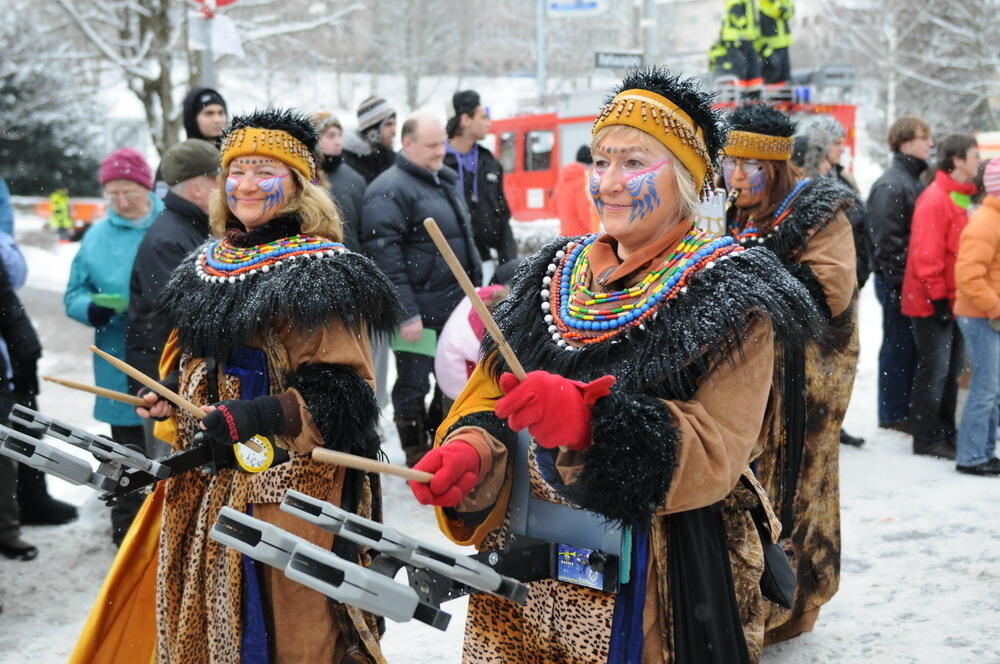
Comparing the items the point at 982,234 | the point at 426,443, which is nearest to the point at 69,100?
the point at 426,443

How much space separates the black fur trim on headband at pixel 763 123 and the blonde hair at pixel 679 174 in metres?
2.05

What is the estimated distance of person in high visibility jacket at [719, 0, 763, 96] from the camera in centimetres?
1188

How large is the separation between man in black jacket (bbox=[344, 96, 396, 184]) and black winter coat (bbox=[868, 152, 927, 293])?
3.49m

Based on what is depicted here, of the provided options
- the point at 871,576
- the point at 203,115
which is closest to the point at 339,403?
the point at 871,576

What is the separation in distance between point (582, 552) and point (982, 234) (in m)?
4.89

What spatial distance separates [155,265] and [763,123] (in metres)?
2.75

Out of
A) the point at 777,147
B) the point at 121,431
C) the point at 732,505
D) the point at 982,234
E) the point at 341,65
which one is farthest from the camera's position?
the point at 341,65

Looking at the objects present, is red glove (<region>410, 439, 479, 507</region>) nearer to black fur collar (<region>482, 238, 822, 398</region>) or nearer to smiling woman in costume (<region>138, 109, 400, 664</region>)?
black fur collar (<region>482, 238, 822, 398</region>)

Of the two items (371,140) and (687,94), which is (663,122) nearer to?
(687,94)

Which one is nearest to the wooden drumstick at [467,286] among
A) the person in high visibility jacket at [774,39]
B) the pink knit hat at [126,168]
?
the pink knit hat at [126,168]

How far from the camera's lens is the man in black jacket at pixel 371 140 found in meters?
7.58

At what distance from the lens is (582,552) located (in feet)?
7.48

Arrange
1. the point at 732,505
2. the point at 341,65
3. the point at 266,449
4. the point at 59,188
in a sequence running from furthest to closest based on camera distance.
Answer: the point at 341,65, the point at 59,188, the point at 266,449, the point at 732,505

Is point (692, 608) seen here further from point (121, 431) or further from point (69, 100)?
point (69, 100)
